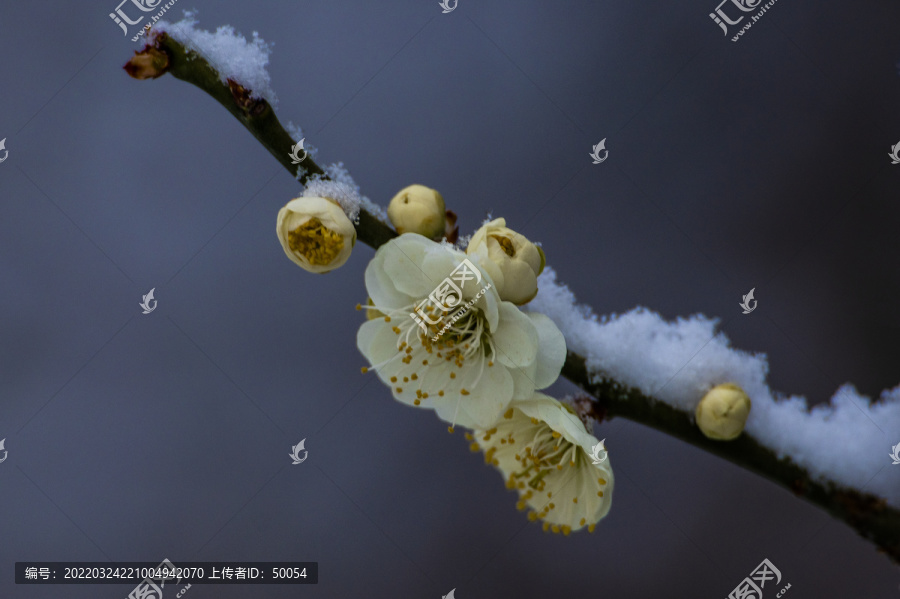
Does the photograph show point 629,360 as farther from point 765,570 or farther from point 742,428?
point 765,570

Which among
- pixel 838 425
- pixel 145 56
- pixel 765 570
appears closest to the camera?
pixel 145 56

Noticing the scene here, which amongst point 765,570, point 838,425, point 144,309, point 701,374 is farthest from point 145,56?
point 765,570
